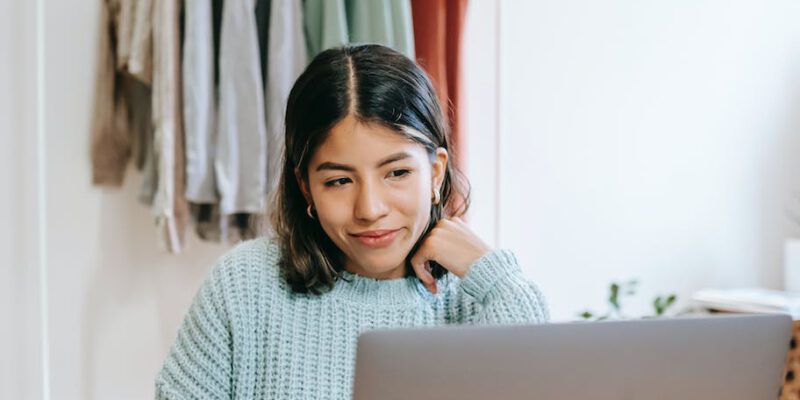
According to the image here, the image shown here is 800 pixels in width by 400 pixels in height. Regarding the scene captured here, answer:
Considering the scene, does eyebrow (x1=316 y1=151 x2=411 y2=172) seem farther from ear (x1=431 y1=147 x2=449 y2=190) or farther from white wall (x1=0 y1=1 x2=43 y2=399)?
white wall (x1=0 y1=1 x2=43 y2=399)

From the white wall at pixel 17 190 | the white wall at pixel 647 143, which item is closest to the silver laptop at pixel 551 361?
the white wall at pixel 17 190

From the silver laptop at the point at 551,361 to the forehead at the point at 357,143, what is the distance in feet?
1.11

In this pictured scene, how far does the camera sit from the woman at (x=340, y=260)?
805mm

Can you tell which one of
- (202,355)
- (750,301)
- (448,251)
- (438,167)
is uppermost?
(438,167)

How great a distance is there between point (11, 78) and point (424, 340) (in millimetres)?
1258

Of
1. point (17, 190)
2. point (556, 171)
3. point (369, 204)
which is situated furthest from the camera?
point (556, 171)

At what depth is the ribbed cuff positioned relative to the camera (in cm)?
85

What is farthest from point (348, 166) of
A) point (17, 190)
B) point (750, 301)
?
point (750, 301)

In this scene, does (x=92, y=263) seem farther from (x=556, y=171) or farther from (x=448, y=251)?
(x=556, y=171)

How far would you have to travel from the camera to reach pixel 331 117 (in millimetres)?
798

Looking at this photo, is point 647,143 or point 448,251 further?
point 647,143

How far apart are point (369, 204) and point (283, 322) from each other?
187 mm

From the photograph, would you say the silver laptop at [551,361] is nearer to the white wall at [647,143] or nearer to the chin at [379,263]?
the chin at [379,263]

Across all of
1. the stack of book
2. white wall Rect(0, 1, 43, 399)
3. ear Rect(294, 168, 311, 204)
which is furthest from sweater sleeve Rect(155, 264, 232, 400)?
the stack of book
